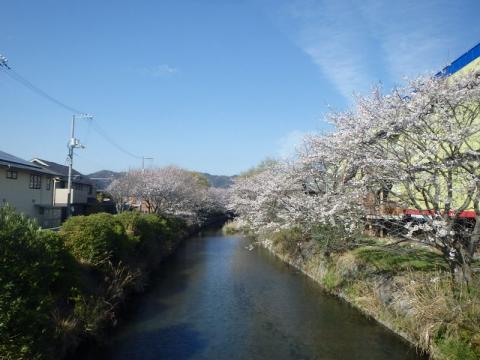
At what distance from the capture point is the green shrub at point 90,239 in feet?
44.6

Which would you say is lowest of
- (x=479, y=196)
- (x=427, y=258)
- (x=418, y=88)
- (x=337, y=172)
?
(x=427, y=258)

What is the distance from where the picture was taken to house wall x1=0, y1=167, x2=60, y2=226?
25.5 metres

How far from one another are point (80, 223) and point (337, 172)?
42.5 ft

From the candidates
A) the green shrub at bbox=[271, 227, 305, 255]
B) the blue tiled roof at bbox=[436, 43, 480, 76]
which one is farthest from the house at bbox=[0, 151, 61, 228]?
the blue tiled roof at bbox=[436, 43, 480, 76]

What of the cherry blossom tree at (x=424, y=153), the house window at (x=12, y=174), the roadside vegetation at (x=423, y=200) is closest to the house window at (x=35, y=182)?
the house window at (x=12, y=174)

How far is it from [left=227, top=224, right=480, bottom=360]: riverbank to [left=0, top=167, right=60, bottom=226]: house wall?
1850 centimetres

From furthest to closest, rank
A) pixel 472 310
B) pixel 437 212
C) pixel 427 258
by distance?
pixel 427 258 < pixel 437 212 < pixel 472 310

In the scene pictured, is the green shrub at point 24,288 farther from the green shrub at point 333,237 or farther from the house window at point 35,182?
the house window at point 35,182

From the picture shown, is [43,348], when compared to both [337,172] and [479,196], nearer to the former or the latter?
[479,196]

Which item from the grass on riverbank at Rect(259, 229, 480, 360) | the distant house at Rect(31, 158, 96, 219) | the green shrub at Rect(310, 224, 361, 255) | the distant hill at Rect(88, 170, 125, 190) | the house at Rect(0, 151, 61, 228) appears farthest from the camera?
the distant hill at Rect(88, 170, 125, 190)

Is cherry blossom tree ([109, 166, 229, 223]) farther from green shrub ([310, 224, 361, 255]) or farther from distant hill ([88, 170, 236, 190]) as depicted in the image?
green shrub ([310, 224, 361, 255])

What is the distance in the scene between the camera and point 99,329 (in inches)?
454

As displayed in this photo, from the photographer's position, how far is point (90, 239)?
1395 centimetres

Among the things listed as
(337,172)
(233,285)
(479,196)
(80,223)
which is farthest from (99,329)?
(337,172)
